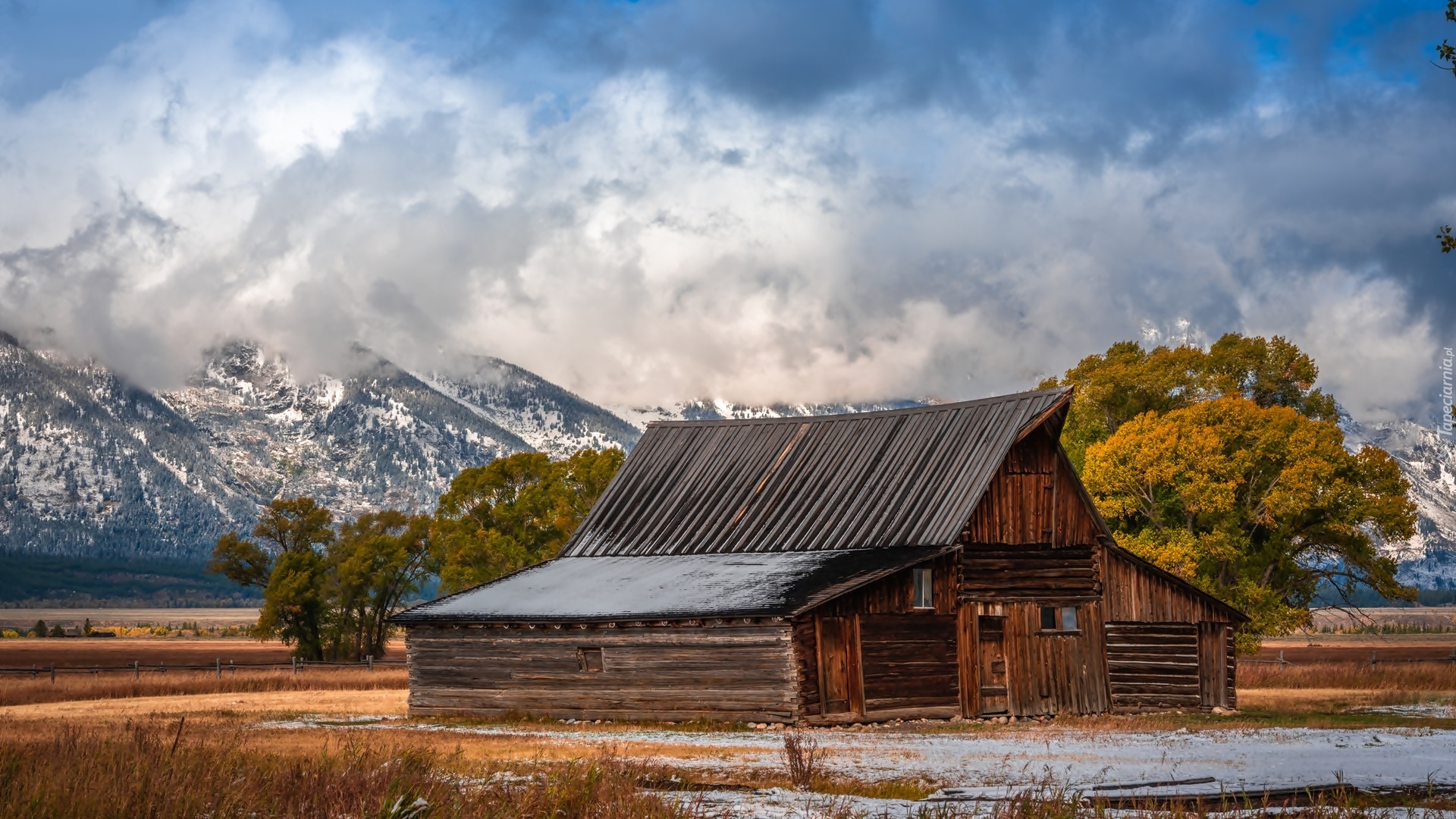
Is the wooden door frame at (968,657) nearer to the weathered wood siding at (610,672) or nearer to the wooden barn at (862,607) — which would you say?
the wooden barn at (862,607)

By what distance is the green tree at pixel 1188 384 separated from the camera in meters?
51.8

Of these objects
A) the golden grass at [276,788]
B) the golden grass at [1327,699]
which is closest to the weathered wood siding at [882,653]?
the golden grass at [1327,699]

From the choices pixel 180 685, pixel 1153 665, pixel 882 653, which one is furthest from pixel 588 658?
pixel 180 685

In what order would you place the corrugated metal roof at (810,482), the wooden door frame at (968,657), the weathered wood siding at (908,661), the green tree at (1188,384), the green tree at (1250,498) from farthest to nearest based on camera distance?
1. the green tree at (1188,384)
2. the green tree at (1250,498)
3. the corrugated metal roof at (810,482)
4. the wooden door frame at (968,657)
5. the weathered wood siding at (908,661)

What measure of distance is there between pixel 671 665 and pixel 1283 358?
2821 cm

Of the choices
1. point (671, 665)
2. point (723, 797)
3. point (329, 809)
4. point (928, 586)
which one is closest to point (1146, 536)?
point (928, 586)

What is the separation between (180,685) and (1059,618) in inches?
1145

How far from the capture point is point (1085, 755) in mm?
22641

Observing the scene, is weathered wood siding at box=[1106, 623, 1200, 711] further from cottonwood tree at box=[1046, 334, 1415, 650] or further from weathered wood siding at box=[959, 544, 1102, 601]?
cottonwood tree at box=[1046, 334, 1415, 650]

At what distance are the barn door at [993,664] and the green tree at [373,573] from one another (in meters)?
36.0

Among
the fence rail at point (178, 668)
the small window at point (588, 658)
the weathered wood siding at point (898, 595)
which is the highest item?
the weathered wood siding at point (898, 595)

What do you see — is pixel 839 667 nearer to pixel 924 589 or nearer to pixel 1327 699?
pixel 924 589

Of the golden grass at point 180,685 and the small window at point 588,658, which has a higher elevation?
the small window at point 588,658

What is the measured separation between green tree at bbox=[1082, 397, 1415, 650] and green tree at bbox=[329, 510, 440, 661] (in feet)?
105
